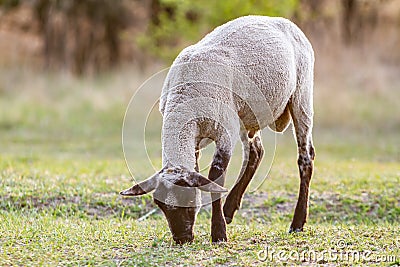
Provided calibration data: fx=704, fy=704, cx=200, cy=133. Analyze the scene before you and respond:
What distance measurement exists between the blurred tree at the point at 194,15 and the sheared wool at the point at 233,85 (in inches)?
403

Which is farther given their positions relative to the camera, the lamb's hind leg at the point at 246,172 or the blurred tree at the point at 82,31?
the blurred tree at the point at 82,31

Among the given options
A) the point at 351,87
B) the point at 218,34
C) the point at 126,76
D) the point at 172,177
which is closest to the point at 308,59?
the point at 218,34

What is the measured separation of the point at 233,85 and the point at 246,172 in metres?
1.43

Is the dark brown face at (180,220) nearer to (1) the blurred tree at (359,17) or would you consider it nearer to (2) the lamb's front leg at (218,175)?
(2) the lamb's front leg at (218,175)

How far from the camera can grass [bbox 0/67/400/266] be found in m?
5.94

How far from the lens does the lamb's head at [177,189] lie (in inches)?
227

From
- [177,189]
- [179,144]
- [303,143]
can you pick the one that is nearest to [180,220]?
[177,189]

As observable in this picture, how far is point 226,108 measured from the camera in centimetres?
629

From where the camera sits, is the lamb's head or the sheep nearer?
the lamb's head

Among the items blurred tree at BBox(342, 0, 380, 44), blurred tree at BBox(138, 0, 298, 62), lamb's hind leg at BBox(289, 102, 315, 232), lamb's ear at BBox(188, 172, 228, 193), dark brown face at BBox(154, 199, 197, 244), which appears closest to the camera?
lamb's ear at BBox(188, 172, 228, 193)

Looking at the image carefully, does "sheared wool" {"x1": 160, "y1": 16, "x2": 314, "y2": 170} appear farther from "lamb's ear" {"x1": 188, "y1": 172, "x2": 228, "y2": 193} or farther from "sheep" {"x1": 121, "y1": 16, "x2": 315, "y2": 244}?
"lamb's ear" {"x1": 188, "y1": 172, "x2": 228, "y2": 193}

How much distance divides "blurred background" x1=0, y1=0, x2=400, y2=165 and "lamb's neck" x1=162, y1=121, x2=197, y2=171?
7913 mm

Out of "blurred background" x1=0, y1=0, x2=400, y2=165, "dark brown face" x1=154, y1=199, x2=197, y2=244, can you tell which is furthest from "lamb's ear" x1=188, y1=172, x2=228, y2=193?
"blurred background" x1=0, y1=0, x2=400, y2=165

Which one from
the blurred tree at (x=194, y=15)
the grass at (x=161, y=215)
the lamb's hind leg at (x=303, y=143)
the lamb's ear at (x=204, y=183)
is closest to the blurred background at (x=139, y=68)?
the blurred tree at (x=194, y=15)
